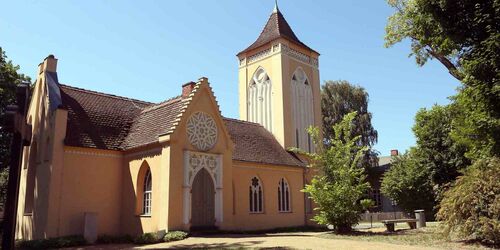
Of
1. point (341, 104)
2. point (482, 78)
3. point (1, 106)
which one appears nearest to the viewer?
point (482, 78)

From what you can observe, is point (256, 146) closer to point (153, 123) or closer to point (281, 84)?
point (281, 84)

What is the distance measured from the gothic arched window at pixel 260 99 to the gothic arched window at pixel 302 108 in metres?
2.04

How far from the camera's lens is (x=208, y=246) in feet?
52.3

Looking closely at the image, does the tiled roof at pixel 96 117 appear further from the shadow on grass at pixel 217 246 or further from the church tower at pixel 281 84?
the church tower at pixel 281 84

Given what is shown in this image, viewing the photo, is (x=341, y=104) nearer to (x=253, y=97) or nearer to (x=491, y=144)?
(x=253, y=97)

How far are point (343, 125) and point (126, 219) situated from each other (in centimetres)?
1223

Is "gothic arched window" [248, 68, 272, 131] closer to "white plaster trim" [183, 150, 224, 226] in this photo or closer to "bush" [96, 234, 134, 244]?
"white plaster trim" [183, 150, 224, 226]

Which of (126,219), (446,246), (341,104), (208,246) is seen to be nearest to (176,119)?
(126,219)

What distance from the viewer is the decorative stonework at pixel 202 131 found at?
22.2 meters

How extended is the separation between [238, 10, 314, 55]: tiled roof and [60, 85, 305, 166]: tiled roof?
1000cm

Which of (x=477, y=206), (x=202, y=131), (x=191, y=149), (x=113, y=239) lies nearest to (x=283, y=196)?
(x=202, y=131)

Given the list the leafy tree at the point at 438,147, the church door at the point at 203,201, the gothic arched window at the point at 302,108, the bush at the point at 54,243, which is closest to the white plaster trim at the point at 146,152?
the church door at the point at 203,201

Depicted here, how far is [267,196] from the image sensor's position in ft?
93.2

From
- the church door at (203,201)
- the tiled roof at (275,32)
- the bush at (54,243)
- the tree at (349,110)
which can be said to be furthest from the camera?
the tree at (349,110)
